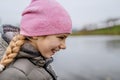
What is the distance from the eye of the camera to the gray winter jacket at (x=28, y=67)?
9.03ft

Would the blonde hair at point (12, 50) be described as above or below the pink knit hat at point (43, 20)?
below

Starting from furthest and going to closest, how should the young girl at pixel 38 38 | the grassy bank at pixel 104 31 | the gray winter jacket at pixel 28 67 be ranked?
the grassy bank at pixel 104 31, the young girl at pixel 38 38, the gray winter jacket at pixel 28 67

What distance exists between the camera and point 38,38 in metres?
2.94

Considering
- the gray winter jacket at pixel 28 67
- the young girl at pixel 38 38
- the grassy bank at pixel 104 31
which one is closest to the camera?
the gray winter jacket at pixel 28 67

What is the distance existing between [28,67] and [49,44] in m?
0.24

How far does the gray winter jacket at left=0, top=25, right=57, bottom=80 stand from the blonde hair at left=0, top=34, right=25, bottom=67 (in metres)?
0.03

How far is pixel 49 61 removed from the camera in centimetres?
311

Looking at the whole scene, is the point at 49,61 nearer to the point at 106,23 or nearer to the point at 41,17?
the point at 41,17

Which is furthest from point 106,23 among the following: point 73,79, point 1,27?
point 1,27

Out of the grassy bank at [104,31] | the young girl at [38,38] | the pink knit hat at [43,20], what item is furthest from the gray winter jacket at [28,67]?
the grassy bank at [104,31]

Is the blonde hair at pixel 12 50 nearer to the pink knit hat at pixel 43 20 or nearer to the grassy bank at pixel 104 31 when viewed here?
the pink knit hat at pixel 43 20

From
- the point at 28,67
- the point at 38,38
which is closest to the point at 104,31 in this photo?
the point at 38,38

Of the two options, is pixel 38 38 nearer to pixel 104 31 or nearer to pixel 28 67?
pixel 28 67

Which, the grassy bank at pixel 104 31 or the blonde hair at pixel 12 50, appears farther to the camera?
the grassy bank at pixel 104 31
